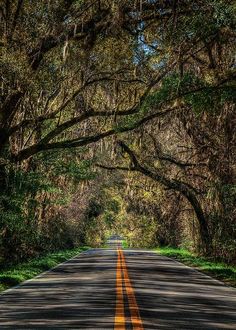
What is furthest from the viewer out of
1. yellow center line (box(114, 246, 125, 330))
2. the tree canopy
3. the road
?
the tree canopy

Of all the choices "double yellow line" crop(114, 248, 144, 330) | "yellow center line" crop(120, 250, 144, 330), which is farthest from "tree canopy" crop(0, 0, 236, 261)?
"yellow center line" crop(120, 250, 144, 330)

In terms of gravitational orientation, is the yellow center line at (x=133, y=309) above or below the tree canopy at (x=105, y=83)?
below

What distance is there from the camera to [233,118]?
83.2 feet

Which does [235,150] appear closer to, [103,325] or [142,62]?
[142,62]

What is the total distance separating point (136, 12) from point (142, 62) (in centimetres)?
305

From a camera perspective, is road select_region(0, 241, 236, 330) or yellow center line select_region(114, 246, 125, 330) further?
road select_region(0, 241, 236, 330)

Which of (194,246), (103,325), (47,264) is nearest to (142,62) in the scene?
(47,264)

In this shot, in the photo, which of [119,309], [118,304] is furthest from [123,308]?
[118,304]

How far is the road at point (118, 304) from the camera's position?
415 inches

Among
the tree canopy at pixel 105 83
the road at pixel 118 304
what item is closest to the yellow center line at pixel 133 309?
the road at pixel 118 304

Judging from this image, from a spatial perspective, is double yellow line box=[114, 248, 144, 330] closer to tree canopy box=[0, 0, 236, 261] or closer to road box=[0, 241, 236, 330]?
road box=[0, 241, 236, 330]

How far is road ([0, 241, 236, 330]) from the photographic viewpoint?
10.5 metres

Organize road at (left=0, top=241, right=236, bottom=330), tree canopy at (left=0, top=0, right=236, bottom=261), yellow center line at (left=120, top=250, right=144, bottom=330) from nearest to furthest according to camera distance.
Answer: yellow center line at (left=120, top=250, right=144, bottom=330)
road at (left=0, top=241, right=236, bottom=330)
tree canopy at (left=0, top=0, right=236, bottom=261)

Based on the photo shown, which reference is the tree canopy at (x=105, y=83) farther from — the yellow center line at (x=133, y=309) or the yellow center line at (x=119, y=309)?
the yellow center line at (x=133, y=309)
